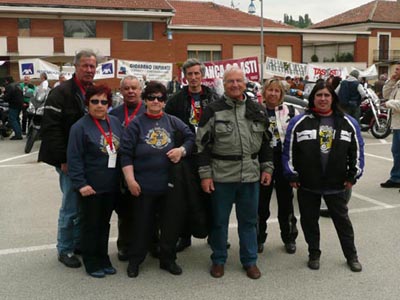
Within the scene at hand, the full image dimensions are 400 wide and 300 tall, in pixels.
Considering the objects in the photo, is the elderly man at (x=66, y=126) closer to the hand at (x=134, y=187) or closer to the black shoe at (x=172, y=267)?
the hand at (x=134, y=187)

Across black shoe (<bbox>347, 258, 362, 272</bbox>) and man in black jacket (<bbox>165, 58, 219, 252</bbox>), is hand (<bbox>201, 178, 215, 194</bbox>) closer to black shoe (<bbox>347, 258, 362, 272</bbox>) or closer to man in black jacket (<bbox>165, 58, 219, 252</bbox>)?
man in black jacket (<bbox>165, 58, 219, 252</bbox>)

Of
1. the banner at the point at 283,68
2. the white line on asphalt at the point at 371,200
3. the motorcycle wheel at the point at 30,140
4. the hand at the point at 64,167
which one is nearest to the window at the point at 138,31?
the banner at the point at 283,68

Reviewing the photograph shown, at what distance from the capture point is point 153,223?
14.0 feet

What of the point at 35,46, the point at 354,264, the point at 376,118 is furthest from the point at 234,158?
the point at 35,46

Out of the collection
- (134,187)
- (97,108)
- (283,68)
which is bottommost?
(134,187)

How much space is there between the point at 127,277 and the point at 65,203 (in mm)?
885

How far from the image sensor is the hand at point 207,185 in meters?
3.98

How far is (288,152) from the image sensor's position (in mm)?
4340

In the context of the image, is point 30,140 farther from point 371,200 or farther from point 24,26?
point 24,26

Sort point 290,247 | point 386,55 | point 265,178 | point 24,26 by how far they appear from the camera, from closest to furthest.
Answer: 1. point 265,178
2. point 290,247
3. point 24,26
4. point 386,55

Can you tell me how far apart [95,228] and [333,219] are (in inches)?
84.8

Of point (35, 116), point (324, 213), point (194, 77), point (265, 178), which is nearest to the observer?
point (265, 178)

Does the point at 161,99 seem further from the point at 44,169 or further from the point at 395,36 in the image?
the point at 395,36

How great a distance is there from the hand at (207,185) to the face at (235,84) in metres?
0.73
